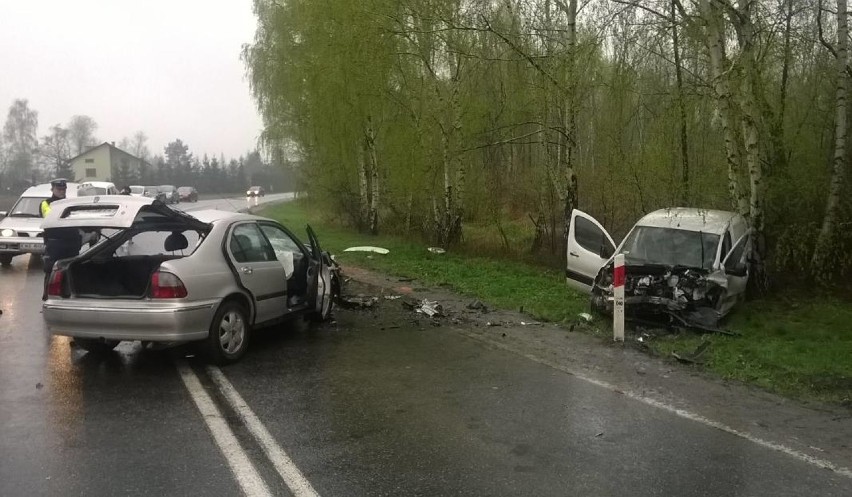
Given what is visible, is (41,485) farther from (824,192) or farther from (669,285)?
(824,192)

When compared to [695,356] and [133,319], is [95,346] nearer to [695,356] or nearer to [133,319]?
[133,319]

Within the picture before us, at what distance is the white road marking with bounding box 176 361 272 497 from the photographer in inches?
158

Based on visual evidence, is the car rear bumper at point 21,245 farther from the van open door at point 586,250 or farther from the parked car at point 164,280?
the van open door at point 586,250

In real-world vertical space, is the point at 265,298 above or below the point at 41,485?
above

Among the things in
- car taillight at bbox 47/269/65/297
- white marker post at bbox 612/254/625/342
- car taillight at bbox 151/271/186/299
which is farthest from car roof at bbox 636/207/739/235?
car taillight at bbox 47/269/65/297

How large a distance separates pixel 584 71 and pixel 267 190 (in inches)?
3466

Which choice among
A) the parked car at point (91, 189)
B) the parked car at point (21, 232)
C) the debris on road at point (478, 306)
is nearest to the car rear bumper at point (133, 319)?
the debris on road at point (478, 306)

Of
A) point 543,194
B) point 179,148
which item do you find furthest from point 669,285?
point 179,148

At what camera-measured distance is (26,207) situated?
16.0 meters

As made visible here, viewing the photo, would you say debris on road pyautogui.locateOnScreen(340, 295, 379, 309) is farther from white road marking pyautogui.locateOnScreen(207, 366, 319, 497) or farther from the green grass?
white road marking pyautogui.locateOnScreen(207, 366, 319, 497)

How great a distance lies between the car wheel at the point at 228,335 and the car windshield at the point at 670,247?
5.73 metres

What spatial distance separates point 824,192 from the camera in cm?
1173

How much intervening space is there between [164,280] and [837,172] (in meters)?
10.5

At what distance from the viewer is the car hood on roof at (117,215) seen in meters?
6.34
